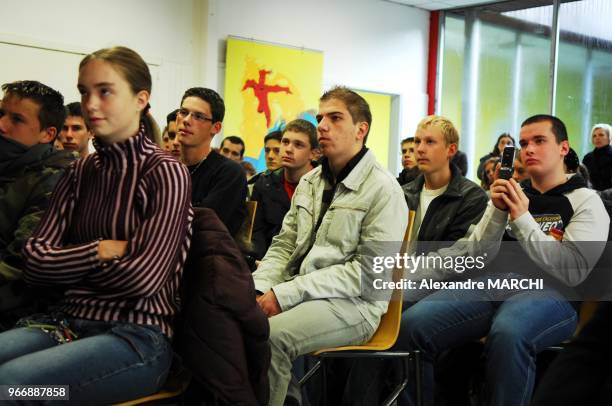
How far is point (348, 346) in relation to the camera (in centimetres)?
223

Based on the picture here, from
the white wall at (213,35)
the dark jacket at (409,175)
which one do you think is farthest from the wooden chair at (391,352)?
the white wall at (213,35)

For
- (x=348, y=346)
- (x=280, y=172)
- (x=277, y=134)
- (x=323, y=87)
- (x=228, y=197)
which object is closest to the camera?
(x=348, y=346)

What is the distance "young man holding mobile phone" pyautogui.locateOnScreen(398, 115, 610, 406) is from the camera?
2369mm

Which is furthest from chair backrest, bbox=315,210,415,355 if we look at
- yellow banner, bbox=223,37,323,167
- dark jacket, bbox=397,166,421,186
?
yellow banner, bbox=223,37,323,167

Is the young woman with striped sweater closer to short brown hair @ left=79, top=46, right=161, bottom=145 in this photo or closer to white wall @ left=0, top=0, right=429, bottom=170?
short brown hair @ left=79, top=46, right=161, bottom=145

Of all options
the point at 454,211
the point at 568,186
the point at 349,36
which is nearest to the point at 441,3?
the point at 349,36

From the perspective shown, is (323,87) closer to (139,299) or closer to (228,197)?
(228,197)

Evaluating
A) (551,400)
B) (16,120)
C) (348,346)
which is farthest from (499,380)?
(16,120)

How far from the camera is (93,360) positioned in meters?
1.53

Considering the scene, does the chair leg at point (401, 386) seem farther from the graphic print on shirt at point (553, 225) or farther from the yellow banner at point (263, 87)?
the yellow banner at point (263, 87)

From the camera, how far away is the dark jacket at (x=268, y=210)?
3.45m

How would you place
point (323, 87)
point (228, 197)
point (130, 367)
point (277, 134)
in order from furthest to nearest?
point (323, 87) < point (277, 134) < point (228, 197) < point (130, 367)

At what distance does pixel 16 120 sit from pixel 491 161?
11.4ft

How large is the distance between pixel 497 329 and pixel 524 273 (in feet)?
1.10
